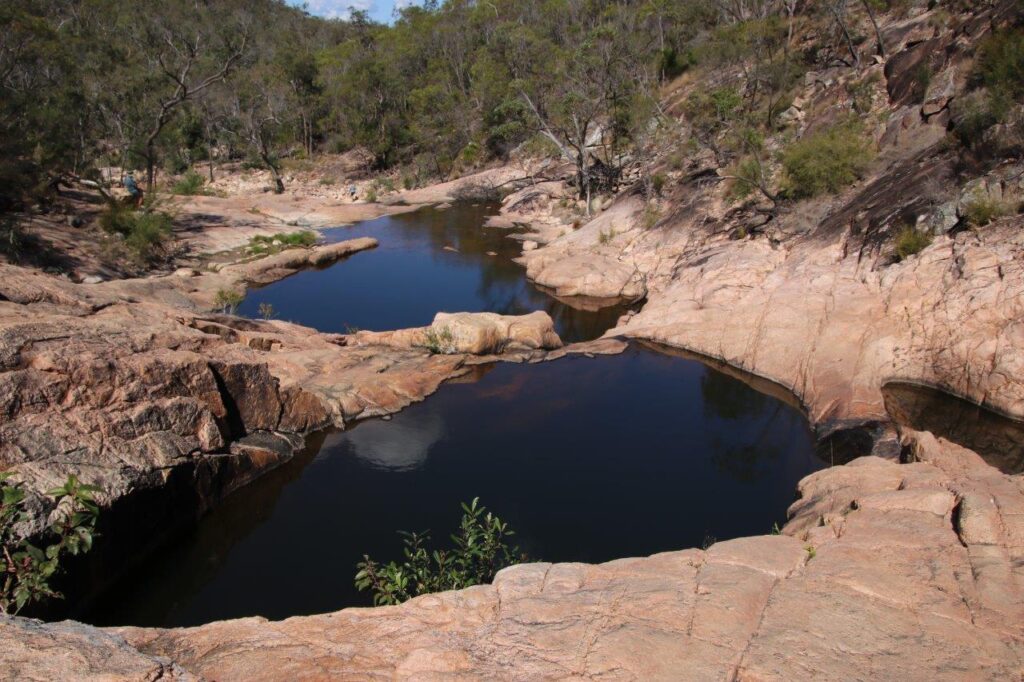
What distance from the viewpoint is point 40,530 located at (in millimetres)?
8031

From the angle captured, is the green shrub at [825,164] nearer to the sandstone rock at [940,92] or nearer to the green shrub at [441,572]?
the sandstone rock at [940,92]

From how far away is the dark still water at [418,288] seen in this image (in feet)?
76.7

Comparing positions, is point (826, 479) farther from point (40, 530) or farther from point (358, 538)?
point (40, 530)

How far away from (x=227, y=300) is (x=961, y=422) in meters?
21.4

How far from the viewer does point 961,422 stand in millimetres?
13852

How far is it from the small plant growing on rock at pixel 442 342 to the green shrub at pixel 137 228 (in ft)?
46.3

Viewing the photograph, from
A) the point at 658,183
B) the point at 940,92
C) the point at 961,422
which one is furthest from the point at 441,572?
the point at 658,183

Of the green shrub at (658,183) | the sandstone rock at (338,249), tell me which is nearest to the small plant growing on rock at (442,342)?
the sandstone rock at (338,249)

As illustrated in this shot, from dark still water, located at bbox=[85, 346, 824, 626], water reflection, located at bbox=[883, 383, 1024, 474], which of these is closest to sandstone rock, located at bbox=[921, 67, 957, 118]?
water reflection, located at bbox=[883, 383, 1024, 474]

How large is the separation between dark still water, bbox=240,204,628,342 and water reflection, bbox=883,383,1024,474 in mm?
9462

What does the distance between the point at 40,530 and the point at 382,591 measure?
4171 millimetres

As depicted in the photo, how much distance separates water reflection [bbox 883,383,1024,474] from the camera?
1272 cm

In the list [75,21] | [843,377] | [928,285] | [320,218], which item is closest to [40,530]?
[843,377]

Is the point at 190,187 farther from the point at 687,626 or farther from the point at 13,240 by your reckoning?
the point at 687,626
